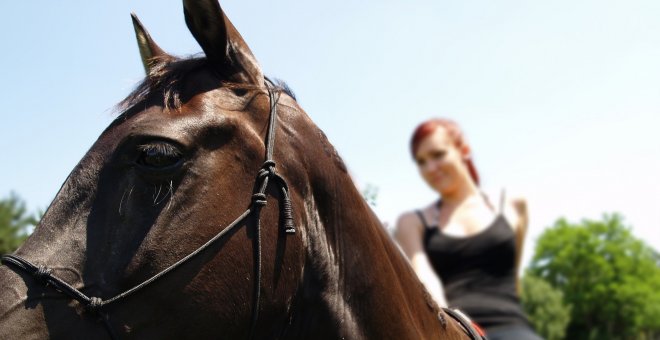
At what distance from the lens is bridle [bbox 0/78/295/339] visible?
2.29 meters

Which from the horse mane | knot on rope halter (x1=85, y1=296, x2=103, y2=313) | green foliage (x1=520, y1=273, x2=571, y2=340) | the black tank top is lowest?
green foliage (x1=520, y1=273, x2=571, y2=340)

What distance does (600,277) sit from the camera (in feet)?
240

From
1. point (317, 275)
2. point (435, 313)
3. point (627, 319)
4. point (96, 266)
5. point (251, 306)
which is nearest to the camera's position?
point (96, 266)

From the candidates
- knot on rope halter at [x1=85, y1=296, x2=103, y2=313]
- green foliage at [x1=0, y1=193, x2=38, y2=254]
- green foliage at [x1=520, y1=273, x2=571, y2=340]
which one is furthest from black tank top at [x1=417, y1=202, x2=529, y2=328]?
green foliage at [x1=520, y1=273, x2=571, y2=340]

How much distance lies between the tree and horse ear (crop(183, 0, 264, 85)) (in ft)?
245

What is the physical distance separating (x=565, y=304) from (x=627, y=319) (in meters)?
7.43

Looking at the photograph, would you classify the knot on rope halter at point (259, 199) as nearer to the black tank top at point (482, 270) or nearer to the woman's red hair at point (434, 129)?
the black tank top at point (482, 270)

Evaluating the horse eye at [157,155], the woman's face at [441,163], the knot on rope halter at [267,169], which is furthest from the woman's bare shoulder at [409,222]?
the horse eye at [157,155]

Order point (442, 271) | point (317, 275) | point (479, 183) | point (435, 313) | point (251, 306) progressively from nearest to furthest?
point (251, 306) < point (317, 275) < point (435, 313) < point (442, 271) < point (479, 183)

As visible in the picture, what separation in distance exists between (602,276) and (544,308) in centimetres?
1292

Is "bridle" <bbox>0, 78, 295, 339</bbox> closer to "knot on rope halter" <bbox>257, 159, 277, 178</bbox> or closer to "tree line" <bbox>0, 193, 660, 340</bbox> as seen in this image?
"knot on rope halter" <bbox>257, 159, 277, 178</bbox>

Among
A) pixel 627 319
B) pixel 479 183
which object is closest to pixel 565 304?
pixel 627 319

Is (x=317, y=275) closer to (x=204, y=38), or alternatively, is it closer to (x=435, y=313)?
(x=435, y=313)

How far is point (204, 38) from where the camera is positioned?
2.86 metres
